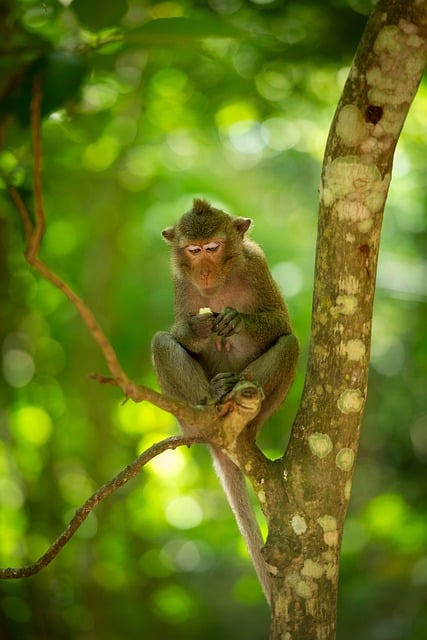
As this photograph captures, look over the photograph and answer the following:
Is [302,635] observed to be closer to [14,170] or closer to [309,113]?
[14,170]

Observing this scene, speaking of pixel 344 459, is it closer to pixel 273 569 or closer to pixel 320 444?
pixel 320 444

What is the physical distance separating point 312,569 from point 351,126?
1.92 metres

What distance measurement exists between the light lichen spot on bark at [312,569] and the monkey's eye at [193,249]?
2430 mm

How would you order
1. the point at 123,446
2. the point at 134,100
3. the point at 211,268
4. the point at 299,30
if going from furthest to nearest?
the point at 123,446 < the point at 134,100 < the point at 211,268 < the point at 299,30

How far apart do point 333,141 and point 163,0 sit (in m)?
0.96

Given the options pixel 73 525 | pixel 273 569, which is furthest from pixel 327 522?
pixel 73 525

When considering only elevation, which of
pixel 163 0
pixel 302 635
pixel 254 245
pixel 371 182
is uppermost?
pixel 254 245

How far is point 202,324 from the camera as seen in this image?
520 cm

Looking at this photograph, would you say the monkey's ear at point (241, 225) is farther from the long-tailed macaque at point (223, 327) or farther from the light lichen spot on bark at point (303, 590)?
the light lichen spot on bark at point (303, 590)

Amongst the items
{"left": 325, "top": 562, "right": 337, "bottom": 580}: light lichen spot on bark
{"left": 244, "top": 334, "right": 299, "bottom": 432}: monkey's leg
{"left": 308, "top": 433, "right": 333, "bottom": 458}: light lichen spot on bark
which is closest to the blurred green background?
{"left": 244, "top": 334, "right": 299, "bottom": 432}: monkey's leg

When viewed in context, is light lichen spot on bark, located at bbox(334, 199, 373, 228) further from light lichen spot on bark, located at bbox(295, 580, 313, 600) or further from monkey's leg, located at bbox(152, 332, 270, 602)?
monkey's leg, located at bbox(152, 332, 270, 602)

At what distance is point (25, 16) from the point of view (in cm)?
390

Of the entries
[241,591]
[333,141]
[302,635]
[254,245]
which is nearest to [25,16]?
[333,141]

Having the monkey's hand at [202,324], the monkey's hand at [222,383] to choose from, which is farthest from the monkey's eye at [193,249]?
the monkey's hand at [222,383]
